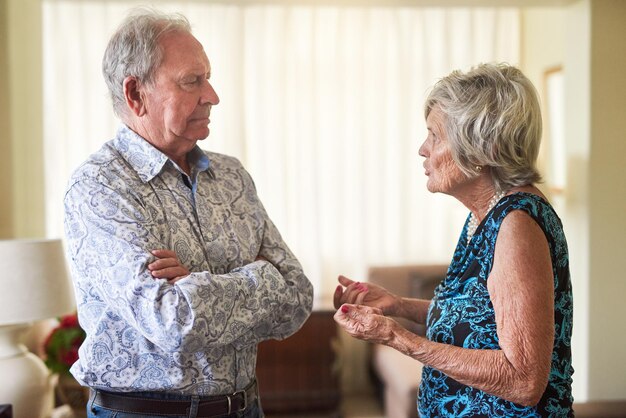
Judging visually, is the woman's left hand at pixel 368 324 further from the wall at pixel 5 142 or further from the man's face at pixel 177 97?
the wall at pixel 5 142

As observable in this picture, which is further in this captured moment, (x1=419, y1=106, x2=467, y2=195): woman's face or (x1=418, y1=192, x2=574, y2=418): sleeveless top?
(x1=419, y1=106, x2=467, y2=195): woman's face

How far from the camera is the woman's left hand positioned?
1.71 metres

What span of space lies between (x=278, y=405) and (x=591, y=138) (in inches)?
104

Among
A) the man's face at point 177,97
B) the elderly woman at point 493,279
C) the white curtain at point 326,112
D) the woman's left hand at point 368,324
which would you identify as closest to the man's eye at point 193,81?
the man's face at point 177,97

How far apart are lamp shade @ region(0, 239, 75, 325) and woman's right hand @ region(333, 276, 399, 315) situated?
1.37 metres

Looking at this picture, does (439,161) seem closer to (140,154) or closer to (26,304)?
(140,154)

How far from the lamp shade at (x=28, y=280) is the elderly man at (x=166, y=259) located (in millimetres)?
1169

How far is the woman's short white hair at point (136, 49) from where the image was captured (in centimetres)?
189

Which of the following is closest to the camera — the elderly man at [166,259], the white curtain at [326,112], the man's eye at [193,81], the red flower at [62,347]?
the elderly man at [166,259]

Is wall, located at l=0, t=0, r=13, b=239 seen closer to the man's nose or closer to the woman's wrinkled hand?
the man's nose

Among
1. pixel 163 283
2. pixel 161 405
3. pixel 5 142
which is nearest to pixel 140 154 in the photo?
pixel 163 283

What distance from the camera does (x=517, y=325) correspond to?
1603 mm

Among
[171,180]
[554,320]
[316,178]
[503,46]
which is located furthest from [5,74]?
[503,46]

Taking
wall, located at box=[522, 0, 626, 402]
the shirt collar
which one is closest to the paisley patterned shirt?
the shirt collar
